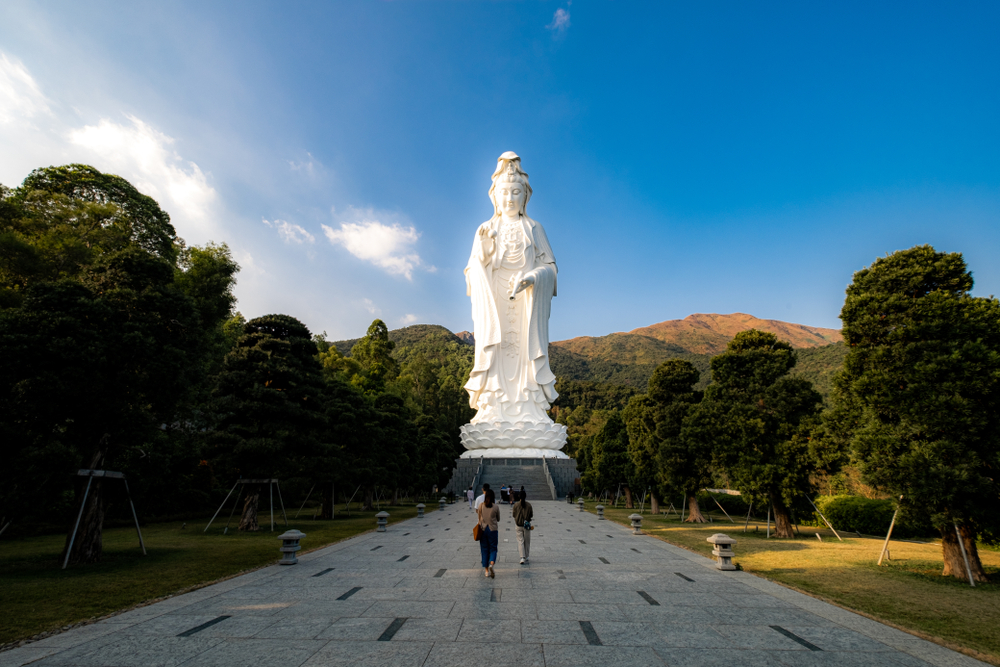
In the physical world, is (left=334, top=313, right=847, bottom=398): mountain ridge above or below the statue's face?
above

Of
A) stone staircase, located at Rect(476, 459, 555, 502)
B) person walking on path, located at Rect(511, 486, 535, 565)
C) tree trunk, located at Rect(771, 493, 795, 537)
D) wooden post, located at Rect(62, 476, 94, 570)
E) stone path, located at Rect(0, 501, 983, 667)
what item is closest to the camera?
stone path, located at Rect(0, 501, 983, 667)

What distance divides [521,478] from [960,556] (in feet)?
74.5

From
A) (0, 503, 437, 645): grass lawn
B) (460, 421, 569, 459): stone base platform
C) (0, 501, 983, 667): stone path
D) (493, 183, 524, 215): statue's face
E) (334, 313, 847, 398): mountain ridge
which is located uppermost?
(334, 313, 847, 398): mountain ridge

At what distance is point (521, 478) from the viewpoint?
29797 mm

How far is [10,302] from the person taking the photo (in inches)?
522

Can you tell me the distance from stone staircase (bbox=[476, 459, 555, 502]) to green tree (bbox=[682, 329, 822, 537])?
591 inches

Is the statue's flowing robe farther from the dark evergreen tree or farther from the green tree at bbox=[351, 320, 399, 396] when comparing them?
the dark evergreen tree

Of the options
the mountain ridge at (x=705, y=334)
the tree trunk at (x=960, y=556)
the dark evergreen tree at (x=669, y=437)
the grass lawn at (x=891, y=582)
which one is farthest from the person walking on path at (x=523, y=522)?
the mountain ridge at (x=705, y=334)

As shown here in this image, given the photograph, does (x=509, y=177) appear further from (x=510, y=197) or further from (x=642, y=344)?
(x=642, y=344)

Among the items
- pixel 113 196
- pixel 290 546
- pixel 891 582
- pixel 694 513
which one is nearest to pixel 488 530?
Answer: pixel 290 546

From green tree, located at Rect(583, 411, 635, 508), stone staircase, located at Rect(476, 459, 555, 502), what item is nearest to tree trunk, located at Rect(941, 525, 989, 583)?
green tree, located at Rect(583, 411, 635, 508)

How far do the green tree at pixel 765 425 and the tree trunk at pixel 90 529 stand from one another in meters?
14.2

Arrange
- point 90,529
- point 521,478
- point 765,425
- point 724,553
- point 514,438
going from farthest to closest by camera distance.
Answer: point 514,438
point 521,478
point 765,425
point 90,529
point 724,553

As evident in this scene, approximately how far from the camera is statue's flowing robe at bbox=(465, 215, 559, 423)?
1358 inches
